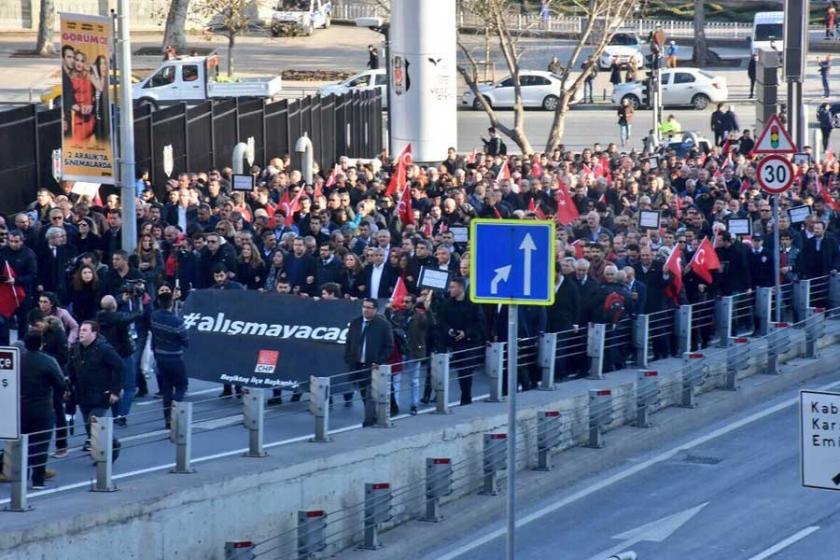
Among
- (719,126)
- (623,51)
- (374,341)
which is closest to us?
(374,341)

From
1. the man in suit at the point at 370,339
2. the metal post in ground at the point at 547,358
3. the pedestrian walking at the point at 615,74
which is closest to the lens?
the man in suit at the point at 370,339

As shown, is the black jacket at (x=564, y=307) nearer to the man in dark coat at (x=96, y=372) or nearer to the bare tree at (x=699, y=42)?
the man in dark coat at (x=96, y=372)

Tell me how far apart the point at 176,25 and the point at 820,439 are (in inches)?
2217

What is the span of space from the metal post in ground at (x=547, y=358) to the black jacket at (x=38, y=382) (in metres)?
5.76

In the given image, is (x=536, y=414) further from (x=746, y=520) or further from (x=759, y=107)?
(x=759, y=107)

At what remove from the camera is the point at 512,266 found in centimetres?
1041

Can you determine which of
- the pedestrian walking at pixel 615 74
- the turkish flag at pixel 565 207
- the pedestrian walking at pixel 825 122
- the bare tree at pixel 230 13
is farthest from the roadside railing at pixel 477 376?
the bare tree at pixel 230 13

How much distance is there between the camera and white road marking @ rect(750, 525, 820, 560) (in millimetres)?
14586

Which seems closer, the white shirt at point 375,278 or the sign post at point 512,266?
the sign post at point 512,266

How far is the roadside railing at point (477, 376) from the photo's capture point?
43.8 ft

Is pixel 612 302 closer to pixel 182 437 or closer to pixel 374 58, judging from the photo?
pixel 182 437

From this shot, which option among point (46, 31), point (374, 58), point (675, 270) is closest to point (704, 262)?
point (675, 270)

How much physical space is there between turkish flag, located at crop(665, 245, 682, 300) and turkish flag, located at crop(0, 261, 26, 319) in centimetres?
741

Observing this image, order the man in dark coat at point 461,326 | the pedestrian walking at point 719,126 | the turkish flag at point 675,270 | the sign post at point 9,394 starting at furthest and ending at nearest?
1. the pedestrian walking at point 719,126
2. the turkish flag at point 675,270
3. the man in dark coat at point 461,326
4. the sign post at point 9,394
